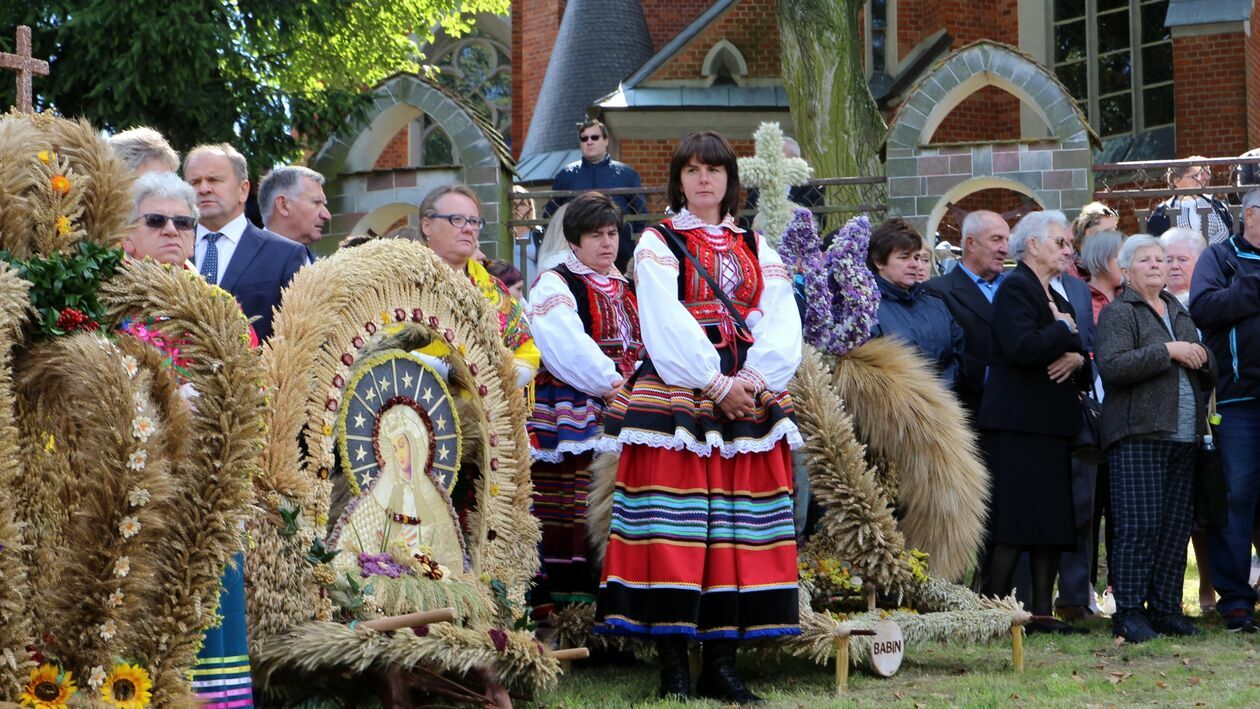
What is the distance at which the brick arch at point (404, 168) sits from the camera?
47.9ft

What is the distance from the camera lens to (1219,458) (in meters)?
8.58

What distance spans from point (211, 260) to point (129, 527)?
7.64 ft

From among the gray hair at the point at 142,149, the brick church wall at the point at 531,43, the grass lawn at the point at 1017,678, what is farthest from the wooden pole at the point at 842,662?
the brick church wall at the point at 531,43

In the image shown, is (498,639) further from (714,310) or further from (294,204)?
(294,204)

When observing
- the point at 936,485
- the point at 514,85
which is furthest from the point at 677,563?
the point at 514,85

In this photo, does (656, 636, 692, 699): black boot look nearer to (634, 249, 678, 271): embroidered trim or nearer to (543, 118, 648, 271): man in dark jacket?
(634, 249, 678, 271): embroidered trim

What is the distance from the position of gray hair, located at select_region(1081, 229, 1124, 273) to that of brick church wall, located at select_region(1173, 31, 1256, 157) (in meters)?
13.0

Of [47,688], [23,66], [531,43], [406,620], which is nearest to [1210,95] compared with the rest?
[531,43]

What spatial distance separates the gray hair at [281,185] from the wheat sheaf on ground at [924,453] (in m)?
2.57

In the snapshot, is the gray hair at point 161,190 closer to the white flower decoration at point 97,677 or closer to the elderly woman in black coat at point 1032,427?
the white flower decoration at point 97,677

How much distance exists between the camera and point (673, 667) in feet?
21.1

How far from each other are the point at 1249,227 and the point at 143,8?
1055 centimetres

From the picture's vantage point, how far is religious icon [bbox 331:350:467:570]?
19.0ft

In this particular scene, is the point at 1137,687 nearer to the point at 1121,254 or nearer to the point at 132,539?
the point at 1121,254
